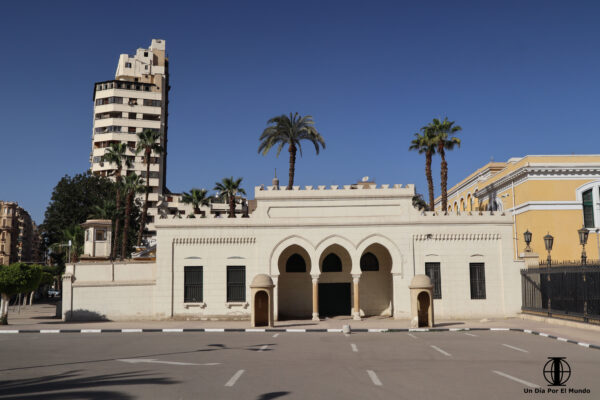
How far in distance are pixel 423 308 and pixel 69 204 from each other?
143 ft

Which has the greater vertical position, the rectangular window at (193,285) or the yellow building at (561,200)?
the yellow building at (561,200)

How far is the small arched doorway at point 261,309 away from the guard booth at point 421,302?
21.4ft

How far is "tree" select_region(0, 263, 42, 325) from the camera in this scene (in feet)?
82.5

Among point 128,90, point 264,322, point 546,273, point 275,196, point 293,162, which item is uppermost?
point 128,90

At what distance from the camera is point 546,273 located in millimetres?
23594

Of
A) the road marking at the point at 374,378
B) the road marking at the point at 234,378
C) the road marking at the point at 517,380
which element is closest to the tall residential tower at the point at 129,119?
the road marking at the point at 234,378

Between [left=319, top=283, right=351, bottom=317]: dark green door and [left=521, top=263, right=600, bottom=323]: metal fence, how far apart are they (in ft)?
30.6

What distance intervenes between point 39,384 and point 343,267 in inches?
828

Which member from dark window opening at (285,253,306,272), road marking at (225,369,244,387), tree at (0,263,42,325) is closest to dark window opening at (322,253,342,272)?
dark window opening at (285,253,306,272)

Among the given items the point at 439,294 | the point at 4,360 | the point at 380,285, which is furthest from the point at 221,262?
the point at 4,360

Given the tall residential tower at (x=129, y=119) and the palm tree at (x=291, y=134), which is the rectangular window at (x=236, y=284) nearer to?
the palm tree at (x=291, y=134)

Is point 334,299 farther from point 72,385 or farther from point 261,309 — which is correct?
point 72,385

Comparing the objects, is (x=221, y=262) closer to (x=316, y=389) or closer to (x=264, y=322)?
(x=264, y=322)

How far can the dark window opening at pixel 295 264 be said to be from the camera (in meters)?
29.6
